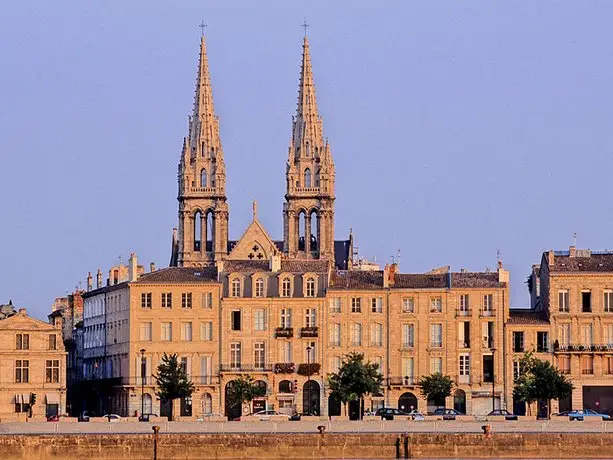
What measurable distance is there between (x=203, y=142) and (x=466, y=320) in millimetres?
42513

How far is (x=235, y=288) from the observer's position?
5172 inches

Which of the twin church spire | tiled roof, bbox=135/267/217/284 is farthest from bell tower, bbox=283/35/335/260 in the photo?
tiled roof, bbox=135/267/217/284

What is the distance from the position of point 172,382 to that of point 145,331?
5409 millimetres

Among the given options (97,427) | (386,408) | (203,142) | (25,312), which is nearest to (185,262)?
(203,142)

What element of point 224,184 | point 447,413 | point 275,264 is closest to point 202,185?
point 224,184

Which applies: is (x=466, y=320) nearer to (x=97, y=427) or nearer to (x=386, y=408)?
(x=386, y=408)

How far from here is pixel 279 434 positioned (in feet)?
326

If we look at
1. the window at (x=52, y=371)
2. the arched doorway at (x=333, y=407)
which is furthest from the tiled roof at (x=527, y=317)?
the window at (x=52, y=371)

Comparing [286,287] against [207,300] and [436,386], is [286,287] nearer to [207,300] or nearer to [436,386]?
[207,300]

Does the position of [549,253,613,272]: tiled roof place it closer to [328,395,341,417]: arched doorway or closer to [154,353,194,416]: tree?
[328,395,341,417]: arched doorway

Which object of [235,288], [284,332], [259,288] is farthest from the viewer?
[259,288]

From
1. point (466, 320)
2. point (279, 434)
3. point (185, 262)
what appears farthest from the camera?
point (185, 262)

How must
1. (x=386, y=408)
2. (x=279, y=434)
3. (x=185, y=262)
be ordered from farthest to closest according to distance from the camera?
(x=185, y=262) < (x=386, y=408) < (x=279, y=434)

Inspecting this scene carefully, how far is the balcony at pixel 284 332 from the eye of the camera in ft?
429
